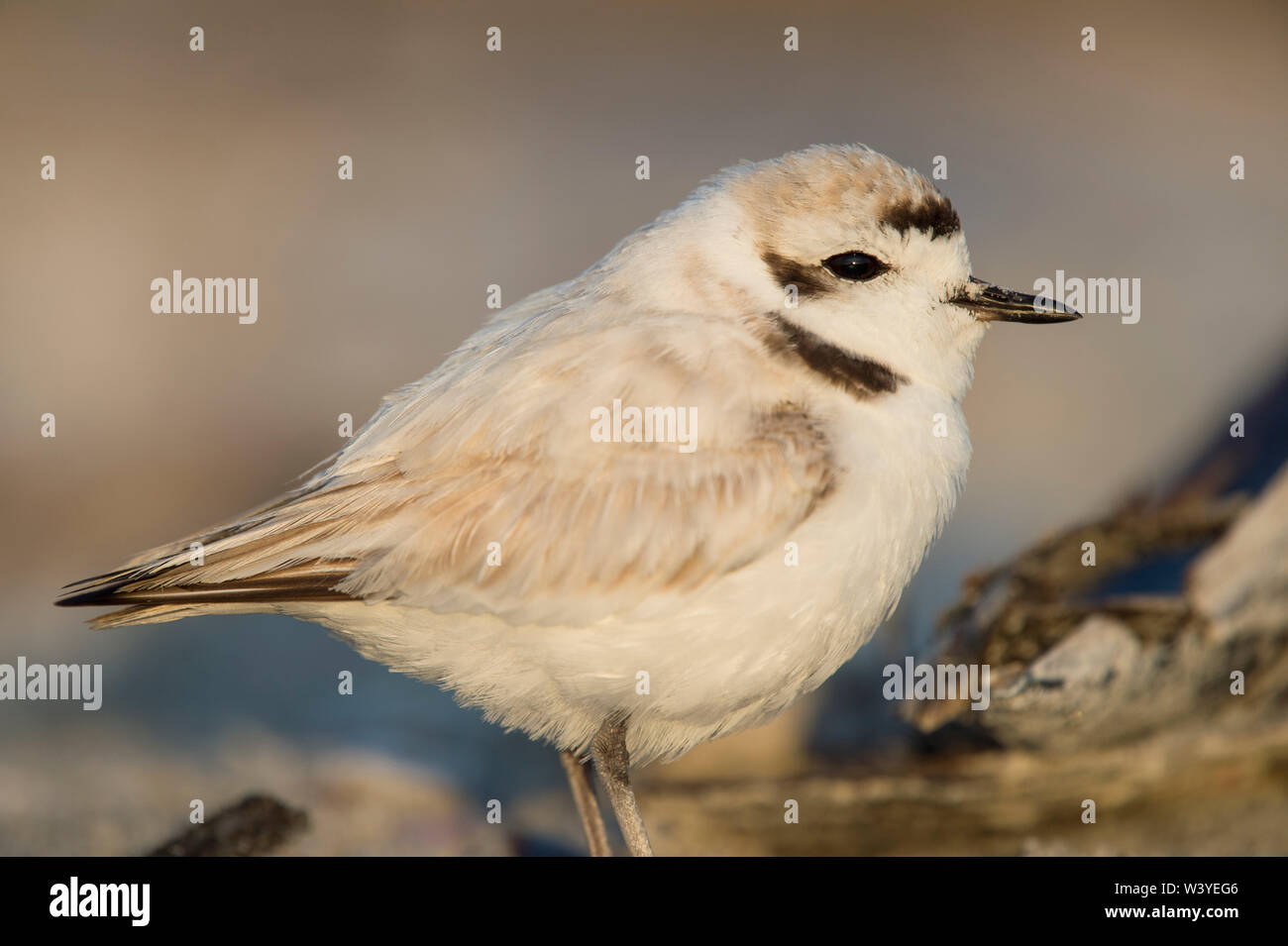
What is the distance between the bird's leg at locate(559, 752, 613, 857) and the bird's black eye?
4.81 ft

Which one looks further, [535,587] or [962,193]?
[962,193]

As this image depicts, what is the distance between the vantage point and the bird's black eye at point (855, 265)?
2.53 meters

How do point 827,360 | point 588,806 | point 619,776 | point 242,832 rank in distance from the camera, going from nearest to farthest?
point 827,360
point 619,776
point 588,806
point 242,832

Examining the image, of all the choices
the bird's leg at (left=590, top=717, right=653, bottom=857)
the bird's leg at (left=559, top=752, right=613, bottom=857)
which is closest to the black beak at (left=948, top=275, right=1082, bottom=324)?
the bird's leg at (left=590, top=717, right=653, bottom=857)

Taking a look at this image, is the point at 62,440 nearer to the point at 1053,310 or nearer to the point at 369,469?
the point at 369,469

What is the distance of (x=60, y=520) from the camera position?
559 centimetres

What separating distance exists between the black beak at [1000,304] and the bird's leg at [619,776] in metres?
1.30

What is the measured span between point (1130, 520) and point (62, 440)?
5.21 metres

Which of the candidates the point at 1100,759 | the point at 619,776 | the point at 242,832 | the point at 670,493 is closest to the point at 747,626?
the point at 670,493

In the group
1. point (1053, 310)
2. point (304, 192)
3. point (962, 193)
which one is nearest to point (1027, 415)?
point (962, 193)

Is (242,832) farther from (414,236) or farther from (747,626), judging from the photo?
(414,236)

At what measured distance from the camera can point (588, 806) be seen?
3074 mm

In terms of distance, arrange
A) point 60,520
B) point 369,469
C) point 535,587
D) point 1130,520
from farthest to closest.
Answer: point 60,520 → point 1130,520 → point 369,469 → point 535,587

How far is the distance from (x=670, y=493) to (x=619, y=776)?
74cm
